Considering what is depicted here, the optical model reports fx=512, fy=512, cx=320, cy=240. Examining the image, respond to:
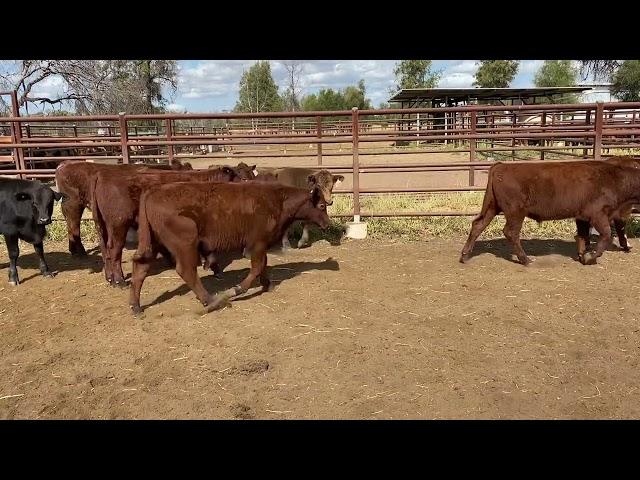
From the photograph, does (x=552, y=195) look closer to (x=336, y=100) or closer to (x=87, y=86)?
(x=87, y=86)

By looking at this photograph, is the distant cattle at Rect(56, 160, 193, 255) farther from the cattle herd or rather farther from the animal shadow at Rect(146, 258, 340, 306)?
the animal shadow at Rect(146, 258, 340, 306)

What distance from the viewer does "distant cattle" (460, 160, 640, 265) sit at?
6.48 m

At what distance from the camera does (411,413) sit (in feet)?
10.9

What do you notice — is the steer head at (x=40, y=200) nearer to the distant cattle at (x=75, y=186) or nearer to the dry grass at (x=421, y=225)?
the distant cattle at (x=75, y=186)

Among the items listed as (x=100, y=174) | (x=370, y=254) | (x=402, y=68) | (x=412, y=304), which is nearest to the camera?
(x=412, y=304)

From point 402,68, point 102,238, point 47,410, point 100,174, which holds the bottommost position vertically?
point 47,410

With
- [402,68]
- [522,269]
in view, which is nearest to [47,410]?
[522,269]

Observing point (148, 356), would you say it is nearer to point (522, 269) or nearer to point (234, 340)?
point (234, 340)

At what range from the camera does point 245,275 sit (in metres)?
6.47

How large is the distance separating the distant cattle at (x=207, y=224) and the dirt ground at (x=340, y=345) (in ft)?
1.23

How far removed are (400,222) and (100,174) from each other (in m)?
4.91

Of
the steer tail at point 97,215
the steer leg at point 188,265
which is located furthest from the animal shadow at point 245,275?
the steer tail at point 97,215

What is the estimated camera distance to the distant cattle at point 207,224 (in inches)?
199

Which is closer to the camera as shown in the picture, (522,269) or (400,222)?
(522,269)
